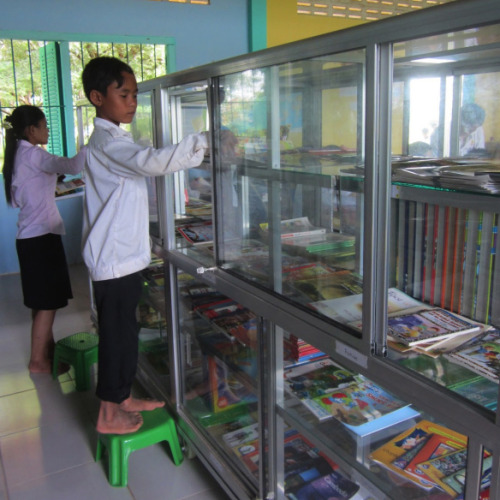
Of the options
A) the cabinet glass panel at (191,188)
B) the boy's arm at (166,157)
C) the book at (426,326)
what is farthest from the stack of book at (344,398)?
the boy's arm at (166,157)

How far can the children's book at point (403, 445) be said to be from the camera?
136 cm

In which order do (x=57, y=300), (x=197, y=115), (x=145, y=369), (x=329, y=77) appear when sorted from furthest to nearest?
1. (x=57, y=300)
2. (x=145, y=369)
3. (x=197, y=115)
4. (x=329, y=77)

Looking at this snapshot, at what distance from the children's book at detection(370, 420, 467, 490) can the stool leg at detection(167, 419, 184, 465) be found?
3.42ft

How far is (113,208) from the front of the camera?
199 cm

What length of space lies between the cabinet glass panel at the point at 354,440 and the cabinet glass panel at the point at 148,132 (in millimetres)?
1069

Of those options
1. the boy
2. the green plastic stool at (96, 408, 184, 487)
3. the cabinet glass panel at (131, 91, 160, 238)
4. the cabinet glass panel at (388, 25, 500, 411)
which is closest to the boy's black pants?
the boy

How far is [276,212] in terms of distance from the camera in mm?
1792

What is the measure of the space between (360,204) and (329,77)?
363mm

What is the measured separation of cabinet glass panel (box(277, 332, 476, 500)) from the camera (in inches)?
51.6

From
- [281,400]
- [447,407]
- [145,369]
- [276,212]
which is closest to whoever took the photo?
[447,407]

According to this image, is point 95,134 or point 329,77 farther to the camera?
point 95,134

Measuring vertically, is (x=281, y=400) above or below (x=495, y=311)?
below

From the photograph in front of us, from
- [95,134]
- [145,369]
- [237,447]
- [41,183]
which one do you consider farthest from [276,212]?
[41,183]

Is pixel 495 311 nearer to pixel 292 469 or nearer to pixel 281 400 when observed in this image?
pixel 281 400
